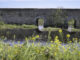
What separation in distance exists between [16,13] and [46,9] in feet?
8.90

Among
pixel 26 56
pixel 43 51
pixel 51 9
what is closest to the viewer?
pixel 26 56

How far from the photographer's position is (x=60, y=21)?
14.8 m

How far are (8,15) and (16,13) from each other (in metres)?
0.78

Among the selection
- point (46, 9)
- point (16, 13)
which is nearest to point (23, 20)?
point (16, 13)

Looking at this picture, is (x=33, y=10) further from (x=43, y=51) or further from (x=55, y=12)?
(x=43, y=51)

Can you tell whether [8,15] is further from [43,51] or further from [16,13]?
[43,51]

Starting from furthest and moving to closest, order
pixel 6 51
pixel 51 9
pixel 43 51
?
pixel 51 9
pixel 43 51
pixel 6 51

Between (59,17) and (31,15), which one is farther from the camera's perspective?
(31,15)

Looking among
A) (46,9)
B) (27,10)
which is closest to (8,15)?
(27,10)

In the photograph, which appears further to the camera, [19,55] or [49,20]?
[49,20]

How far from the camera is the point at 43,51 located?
3.26 m

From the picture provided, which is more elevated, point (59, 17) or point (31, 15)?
point (31, 15)

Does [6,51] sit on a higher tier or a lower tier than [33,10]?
higher

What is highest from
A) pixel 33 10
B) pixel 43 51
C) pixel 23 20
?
pixel 43 51
